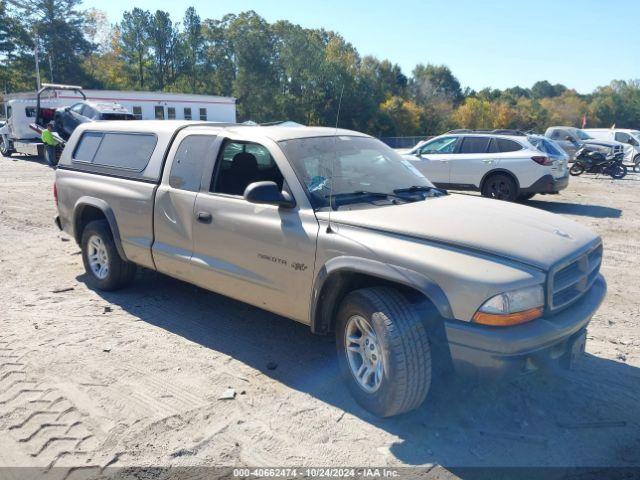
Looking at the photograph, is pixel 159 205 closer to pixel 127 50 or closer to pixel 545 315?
pixel 545 315

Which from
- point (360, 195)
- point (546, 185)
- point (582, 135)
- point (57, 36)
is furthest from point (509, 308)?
point (57, 36)

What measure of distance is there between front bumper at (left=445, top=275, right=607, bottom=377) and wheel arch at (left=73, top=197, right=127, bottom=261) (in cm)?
379

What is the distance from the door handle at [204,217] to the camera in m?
4.51

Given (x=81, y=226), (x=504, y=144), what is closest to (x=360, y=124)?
(x=504, y=144)

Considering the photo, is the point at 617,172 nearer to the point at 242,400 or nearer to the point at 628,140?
the point at 628,140

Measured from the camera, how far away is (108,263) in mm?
5789

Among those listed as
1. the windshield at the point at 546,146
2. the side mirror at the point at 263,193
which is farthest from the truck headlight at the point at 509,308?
the windshield at the point at 546,146

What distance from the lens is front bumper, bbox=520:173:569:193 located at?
459 inches

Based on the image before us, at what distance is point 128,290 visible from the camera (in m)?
6.05

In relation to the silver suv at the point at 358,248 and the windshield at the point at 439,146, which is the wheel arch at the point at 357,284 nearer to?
→ the silver suv at the point at 358,248

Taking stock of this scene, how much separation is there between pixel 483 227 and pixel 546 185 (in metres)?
9.11

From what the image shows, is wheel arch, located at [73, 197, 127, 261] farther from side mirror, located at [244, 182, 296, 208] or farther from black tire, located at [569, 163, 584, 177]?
black tire, located at [569, 163, 584, 177]

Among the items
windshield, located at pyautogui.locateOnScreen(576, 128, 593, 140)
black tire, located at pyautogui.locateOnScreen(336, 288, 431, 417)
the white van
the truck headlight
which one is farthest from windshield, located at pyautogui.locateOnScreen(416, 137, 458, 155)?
windshield, located at pyautogui.locateOnScreen(576, 128, 593, 140)

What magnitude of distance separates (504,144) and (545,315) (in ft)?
32.7
